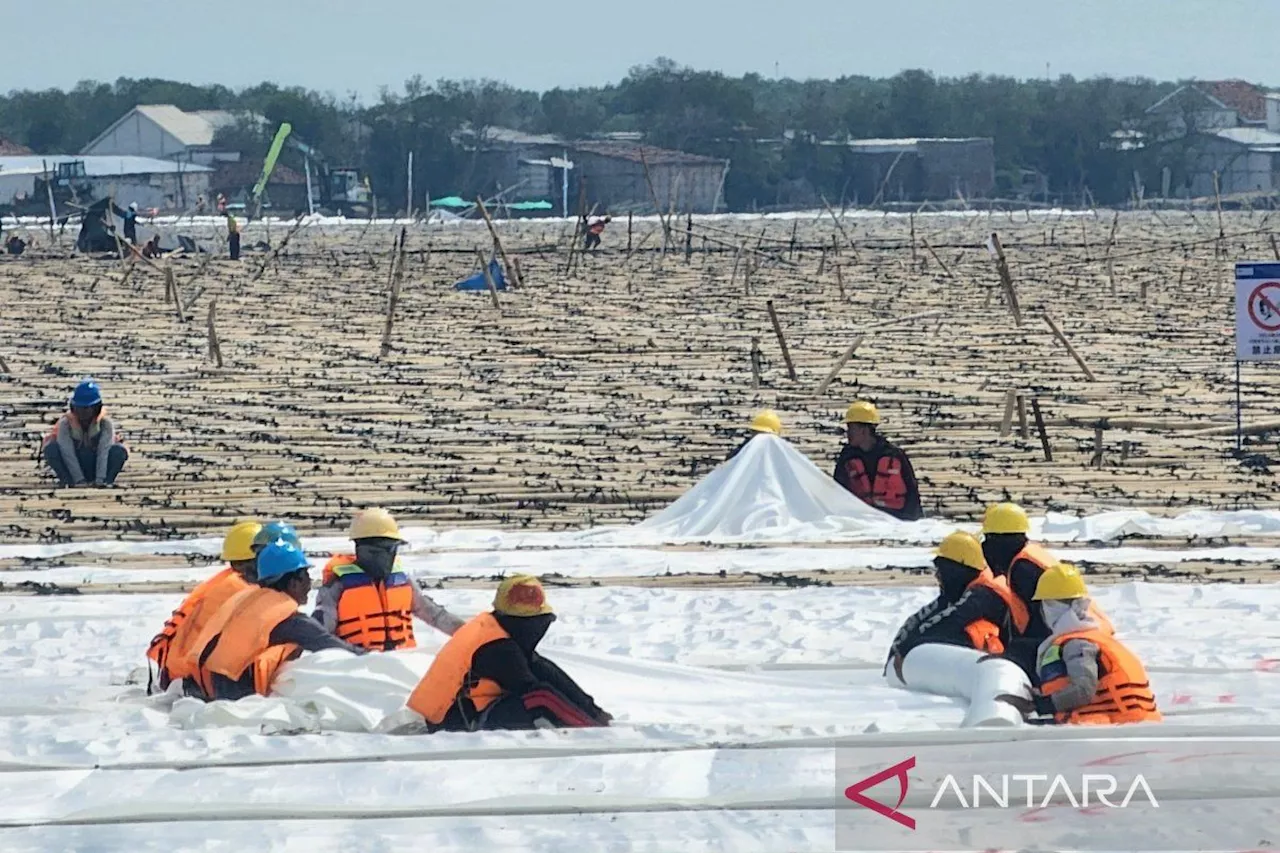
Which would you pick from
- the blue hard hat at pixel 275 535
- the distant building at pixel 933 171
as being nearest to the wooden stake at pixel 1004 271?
the blue hard hat at pixel 275 535

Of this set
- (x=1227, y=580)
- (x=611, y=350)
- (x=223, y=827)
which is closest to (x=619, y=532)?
(x=1227, y=580)

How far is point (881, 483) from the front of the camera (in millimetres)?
10367

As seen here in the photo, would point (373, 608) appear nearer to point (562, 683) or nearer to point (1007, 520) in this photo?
point (562, 683)

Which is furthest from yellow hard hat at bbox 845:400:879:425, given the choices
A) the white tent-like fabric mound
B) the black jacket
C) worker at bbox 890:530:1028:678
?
worker at bbox 890:530:1028:678

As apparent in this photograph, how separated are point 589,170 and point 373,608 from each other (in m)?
73.4

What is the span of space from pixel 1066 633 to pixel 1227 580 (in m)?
2.77

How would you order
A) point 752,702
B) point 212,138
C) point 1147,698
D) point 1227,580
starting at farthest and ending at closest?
point 212,138
point 1227,580
point 752,702
point 1147,698

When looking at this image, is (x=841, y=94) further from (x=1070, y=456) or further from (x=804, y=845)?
(x=804, y=845)

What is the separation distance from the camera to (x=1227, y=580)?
878 centimetres

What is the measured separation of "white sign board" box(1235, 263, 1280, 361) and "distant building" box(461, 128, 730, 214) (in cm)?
6175

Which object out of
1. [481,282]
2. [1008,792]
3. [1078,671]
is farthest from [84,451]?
[481,282]

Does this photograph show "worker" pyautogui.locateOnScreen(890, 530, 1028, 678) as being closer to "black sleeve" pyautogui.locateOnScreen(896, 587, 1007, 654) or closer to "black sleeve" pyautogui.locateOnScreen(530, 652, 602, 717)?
"black sleeve" pyautogui.locateOnScreen(896, 587, 1007, 654)

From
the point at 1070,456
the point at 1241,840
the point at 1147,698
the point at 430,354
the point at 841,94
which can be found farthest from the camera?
the point at 841,94

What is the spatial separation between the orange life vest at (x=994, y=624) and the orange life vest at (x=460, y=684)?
1502 mm
